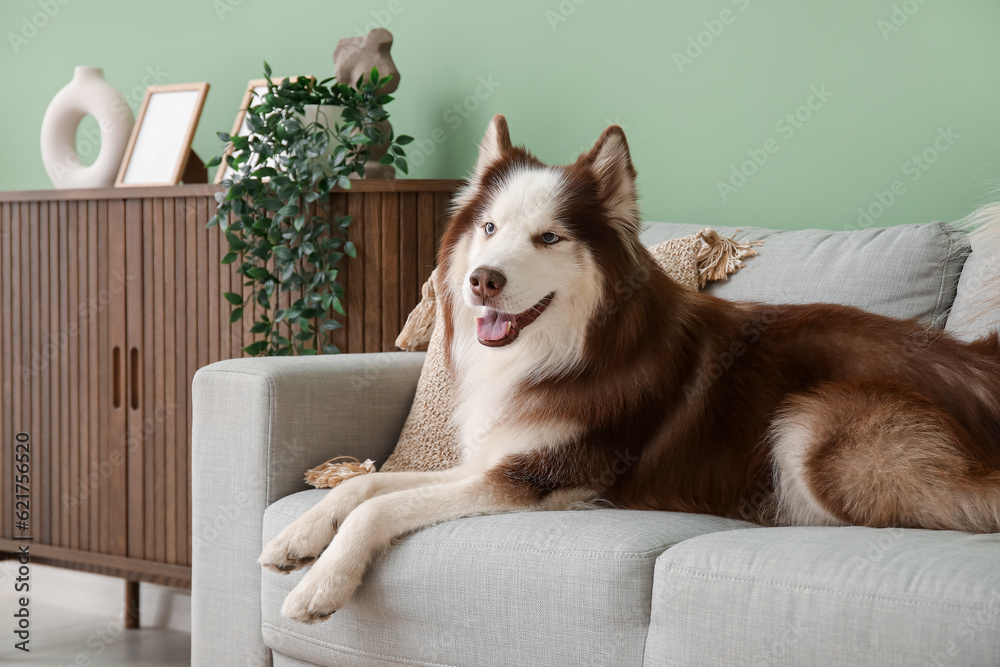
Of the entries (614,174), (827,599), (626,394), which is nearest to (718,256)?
(614,174)

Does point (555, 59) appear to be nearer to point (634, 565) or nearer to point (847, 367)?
point (847, 367)

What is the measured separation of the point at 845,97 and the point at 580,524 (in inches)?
60.7

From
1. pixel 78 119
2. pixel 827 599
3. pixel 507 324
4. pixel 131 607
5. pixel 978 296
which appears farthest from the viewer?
pixel 78 119

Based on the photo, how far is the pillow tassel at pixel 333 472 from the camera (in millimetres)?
1890

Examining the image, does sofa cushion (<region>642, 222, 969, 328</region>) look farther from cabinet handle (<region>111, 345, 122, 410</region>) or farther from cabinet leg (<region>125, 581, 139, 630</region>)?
cabinet leg (<region>125, 581, 139, 630</region>)

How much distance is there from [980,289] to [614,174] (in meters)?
0.79

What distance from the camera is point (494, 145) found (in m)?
1.86

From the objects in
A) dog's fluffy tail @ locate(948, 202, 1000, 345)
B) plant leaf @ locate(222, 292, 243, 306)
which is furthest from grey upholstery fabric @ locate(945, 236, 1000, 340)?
plant leaf @ locate(222, 292, 243, 306)

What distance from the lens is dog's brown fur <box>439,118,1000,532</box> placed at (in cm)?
146

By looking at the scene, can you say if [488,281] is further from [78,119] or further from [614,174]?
[78,119]

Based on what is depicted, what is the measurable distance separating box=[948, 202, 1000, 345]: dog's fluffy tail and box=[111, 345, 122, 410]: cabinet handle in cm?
241

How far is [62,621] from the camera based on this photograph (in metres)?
3.12

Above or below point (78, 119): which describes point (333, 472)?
below

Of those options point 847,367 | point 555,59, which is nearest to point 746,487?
point 847,367
